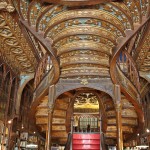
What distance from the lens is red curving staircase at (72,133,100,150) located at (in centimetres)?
729

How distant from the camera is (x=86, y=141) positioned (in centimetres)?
756

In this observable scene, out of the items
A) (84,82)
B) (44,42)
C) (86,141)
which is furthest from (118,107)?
(44,42)

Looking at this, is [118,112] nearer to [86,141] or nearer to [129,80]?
[129,80]

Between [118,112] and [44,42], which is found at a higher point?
[44,42]

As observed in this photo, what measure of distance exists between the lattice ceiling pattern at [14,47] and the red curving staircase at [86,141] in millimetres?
3606

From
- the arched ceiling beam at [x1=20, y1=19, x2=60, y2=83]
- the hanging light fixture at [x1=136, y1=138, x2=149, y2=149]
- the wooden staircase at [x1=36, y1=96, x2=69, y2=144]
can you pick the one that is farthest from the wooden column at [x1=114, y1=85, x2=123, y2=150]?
the hanging light fixture at [x1=136, y1=138, x2=149, y2=149]

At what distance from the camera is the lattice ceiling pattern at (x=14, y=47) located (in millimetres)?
6251

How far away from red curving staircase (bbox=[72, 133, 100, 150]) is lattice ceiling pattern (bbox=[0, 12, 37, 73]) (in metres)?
3.61

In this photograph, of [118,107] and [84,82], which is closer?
[118,107]

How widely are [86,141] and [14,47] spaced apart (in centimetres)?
417

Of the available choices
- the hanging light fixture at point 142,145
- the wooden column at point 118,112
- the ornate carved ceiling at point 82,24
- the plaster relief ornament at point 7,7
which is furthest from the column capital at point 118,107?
the plaster relief ornament at point 7,7

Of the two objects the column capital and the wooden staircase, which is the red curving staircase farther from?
the column capital

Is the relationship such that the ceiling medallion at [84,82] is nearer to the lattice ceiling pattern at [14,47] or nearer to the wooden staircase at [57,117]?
the wooden staircase at [57,117]

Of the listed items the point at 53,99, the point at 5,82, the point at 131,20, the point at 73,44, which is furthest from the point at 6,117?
the point at 131,20
